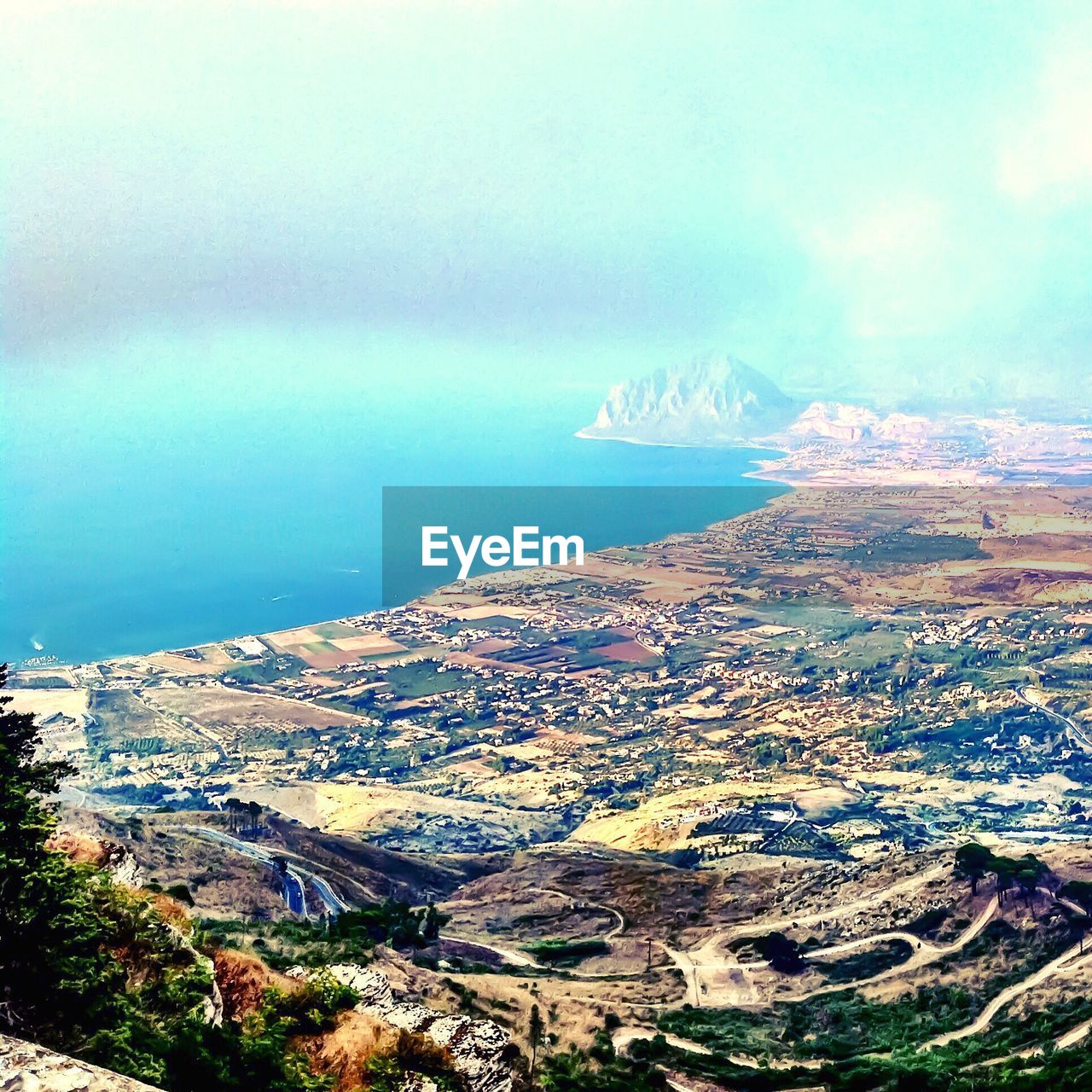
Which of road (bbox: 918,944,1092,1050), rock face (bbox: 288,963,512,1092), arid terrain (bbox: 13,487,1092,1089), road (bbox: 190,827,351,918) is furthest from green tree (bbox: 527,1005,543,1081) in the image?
road (bbox: 190,827,351,918)

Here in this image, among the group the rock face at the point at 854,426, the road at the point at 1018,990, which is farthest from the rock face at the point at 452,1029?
the rock face at the point at 854,426

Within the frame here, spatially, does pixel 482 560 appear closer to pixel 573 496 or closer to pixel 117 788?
pixel 573 496

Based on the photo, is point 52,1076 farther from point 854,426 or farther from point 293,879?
point 854,426

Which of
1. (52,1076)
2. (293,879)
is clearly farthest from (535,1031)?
(52,1076)

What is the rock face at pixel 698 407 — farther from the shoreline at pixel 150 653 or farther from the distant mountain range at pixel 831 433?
the shoreline at pixel 150 653

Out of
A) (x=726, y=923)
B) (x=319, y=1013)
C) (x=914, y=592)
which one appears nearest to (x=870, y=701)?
(x=914, y=592)

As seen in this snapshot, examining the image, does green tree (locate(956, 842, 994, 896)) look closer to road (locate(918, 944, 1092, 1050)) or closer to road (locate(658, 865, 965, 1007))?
road (locate(658, 865, 965, 1007))

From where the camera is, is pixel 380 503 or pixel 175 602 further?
pixel 380 503
